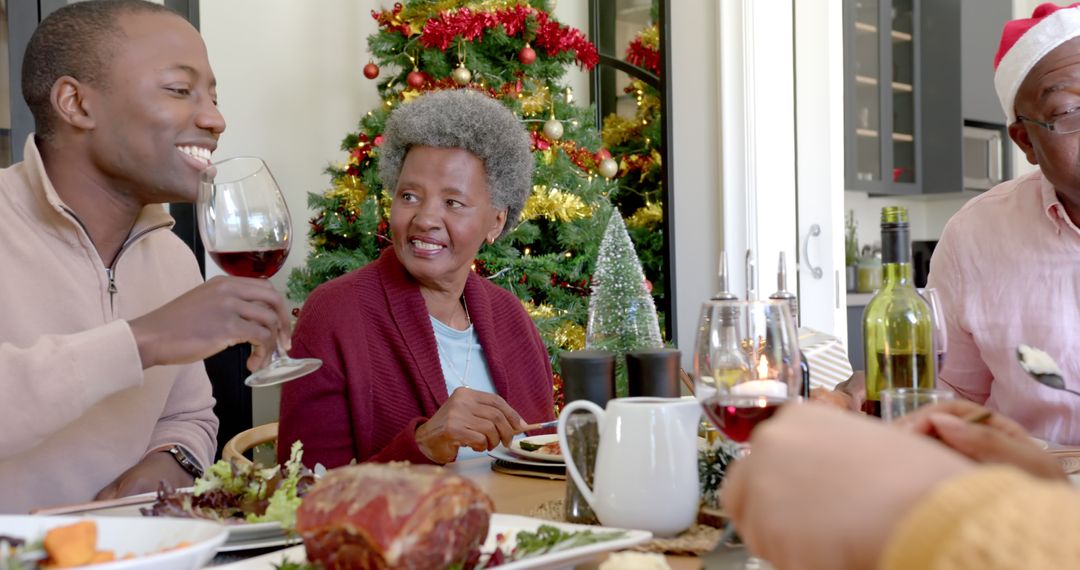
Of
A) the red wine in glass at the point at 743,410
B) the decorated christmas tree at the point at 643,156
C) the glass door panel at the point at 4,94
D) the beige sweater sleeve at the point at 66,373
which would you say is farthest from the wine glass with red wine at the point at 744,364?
the decorated christmas tree at the point at 643,156

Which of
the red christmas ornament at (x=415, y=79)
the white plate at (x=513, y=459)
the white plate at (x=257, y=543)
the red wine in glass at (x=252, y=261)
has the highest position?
the red christmas ornament at (x=415, y=79)

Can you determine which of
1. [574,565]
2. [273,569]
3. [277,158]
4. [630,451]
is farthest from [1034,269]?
[277,158]

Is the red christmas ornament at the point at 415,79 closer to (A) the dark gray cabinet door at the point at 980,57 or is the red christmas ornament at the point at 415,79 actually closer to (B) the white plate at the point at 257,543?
(B) the white plate at the point at 257,543

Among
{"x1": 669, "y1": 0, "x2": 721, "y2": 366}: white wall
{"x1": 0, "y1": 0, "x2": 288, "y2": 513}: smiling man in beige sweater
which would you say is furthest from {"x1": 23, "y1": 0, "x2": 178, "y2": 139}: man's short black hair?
{"x1": 669, "y1": 0, "x2": 721, "y2": 366}: white wall

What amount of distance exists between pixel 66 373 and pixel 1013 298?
169cm

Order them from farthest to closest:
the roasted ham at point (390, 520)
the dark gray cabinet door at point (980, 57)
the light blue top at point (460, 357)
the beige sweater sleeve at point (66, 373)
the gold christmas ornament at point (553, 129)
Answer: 1. the dark gray cabinet door at point (980, 57)
2. the gold christmas ornament at point (553, 129)
3. the light blue top at point (460, 357)
4. the beige sweater sleeve at point (66, 373)
5. the roasted ham at point (390, 520)

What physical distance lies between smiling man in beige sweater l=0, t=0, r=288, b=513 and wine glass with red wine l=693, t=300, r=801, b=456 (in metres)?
0.85

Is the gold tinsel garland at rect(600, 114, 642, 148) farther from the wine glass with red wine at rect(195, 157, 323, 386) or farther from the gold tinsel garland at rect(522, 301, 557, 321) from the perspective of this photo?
the wine glass with red wine at rect(195, 157, 323, 386)

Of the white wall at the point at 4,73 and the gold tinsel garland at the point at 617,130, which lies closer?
the white wall at the point at 4,73

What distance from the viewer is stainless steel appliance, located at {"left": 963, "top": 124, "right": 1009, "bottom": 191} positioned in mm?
6016

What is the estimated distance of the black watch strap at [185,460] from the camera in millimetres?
1540

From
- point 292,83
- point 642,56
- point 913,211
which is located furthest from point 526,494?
point 913,211

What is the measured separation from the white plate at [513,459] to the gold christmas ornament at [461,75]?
234cm

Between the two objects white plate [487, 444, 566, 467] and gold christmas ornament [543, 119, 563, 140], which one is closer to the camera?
white plate [487, 444, 566, 467]
